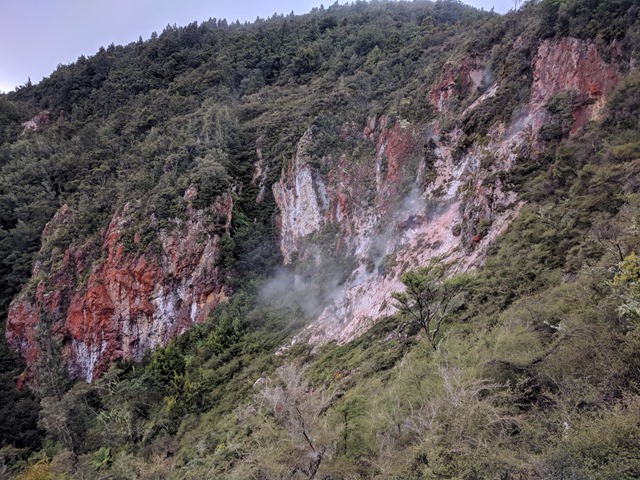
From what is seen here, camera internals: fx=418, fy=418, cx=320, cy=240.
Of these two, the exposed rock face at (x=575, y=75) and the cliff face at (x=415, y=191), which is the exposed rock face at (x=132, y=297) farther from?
the exposed rock face at (x=575, y=75)

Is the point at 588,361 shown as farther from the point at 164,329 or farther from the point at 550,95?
the point at 164,329

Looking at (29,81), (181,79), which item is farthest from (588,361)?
(29,81)

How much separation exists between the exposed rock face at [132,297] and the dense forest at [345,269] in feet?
1.72

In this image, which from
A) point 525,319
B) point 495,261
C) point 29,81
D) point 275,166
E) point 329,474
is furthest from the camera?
point 29,81

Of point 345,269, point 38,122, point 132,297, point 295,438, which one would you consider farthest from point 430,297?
point 38,122

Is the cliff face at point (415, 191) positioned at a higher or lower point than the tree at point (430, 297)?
higher

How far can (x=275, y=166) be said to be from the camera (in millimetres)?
38375

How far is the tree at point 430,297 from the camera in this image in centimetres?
1517

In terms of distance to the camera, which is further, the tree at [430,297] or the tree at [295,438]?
the tree at [430,297]

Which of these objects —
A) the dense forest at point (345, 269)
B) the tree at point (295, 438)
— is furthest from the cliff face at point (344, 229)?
the tree at point (295, 438)

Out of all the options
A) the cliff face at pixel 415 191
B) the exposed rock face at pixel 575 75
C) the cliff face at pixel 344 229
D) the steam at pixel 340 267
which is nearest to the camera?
the exposed rock face at pixel 575 75

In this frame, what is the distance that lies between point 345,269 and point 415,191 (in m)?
6.70

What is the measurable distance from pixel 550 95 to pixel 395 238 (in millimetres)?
10625

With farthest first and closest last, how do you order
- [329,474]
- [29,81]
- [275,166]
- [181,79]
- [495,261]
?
[29,81], [181,79], [275,166], [495,261], [329,474]
